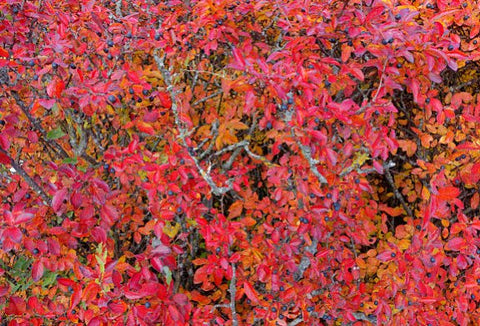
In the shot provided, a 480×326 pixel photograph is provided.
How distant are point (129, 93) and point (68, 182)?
0.58 metres

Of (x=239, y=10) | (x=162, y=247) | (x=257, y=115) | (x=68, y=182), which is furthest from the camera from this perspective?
(x=257, y=115)

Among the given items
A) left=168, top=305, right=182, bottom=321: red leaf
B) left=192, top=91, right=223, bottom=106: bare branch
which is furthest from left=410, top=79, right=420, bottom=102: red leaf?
left=168, top=305, right=182, bottom=321: red leaf

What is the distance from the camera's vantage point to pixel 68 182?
2.13 meters

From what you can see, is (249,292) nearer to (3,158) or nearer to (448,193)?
(448,193)

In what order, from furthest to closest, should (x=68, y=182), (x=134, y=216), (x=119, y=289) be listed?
1. (x=134, y=216)
2. (x=68, y=182)
3. (x=119, y=289)

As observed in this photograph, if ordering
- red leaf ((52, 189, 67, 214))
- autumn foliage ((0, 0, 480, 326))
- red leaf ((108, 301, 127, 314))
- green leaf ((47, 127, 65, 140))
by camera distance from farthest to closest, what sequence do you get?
1. green leaf ((47, 127, 65, 140))
2. autumn foliage ((0, 0, 480, 326))
3. red leaf ((52, 189, 67, 214))
4. red leaf ((108, 301, 127, 314))

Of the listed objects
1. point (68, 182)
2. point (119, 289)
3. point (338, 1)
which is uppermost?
point (338, 1)

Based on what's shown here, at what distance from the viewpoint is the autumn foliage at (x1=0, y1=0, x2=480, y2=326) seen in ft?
6.57

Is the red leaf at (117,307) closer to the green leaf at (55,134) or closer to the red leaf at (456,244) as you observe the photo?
the green leaf at (55,134)

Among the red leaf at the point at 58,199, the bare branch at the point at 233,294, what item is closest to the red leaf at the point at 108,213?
the red leaf at the point at 58,199

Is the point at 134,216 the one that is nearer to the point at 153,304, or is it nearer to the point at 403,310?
the point at 153,304

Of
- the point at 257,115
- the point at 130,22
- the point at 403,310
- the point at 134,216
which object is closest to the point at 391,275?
the point at 403,310

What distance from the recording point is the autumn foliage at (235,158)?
6.57 feet

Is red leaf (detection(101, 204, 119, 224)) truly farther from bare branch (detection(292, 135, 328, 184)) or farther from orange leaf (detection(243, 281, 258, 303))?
bare branch (detection(292, 135, 328, 184))
